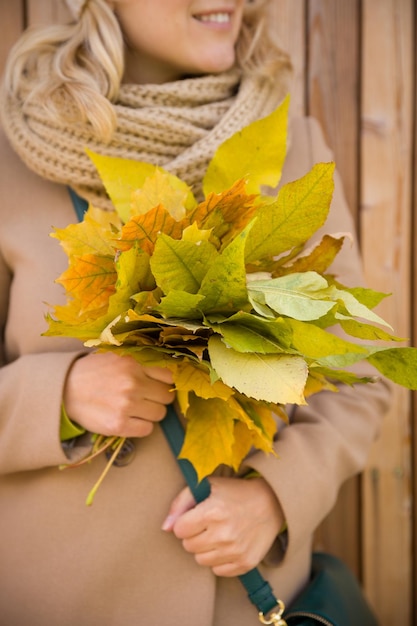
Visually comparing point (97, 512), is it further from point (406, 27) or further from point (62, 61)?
point (406, 27)

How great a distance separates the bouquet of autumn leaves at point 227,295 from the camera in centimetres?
59

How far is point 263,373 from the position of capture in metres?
0.57

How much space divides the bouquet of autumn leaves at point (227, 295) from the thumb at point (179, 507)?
0.48ft

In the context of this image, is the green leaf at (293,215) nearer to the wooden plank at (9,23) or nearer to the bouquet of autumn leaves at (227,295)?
the bouquet of autumn leaves at (227,295)

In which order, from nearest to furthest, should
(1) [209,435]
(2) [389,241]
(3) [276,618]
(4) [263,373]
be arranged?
(4) [263,373] < (1) [209,435] < (3) [276,618] < (2) [389,241]


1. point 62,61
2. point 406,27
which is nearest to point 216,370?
point 62,61

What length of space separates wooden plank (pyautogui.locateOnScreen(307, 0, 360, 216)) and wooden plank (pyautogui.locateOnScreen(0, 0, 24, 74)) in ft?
2.22

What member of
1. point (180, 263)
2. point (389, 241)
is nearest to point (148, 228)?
point (180, 263)

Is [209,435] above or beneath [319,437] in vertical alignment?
above

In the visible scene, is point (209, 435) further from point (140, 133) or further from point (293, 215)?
point (140, 133)

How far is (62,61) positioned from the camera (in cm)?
99

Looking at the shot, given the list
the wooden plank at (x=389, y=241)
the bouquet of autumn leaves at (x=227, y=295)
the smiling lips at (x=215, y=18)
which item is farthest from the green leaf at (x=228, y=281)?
the wooden plank at (x=389, y=241)

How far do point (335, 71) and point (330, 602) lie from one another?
1.15m

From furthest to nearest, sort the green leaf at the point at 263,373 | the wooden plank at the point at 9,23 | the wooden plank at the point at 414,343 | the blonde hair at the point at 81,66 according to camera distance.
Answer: the wooden plank at the point at 414,343
the wooden plank at the point at 9,23
the blonde hair at the point at 81,66
the green leaf at the point at 263,373
